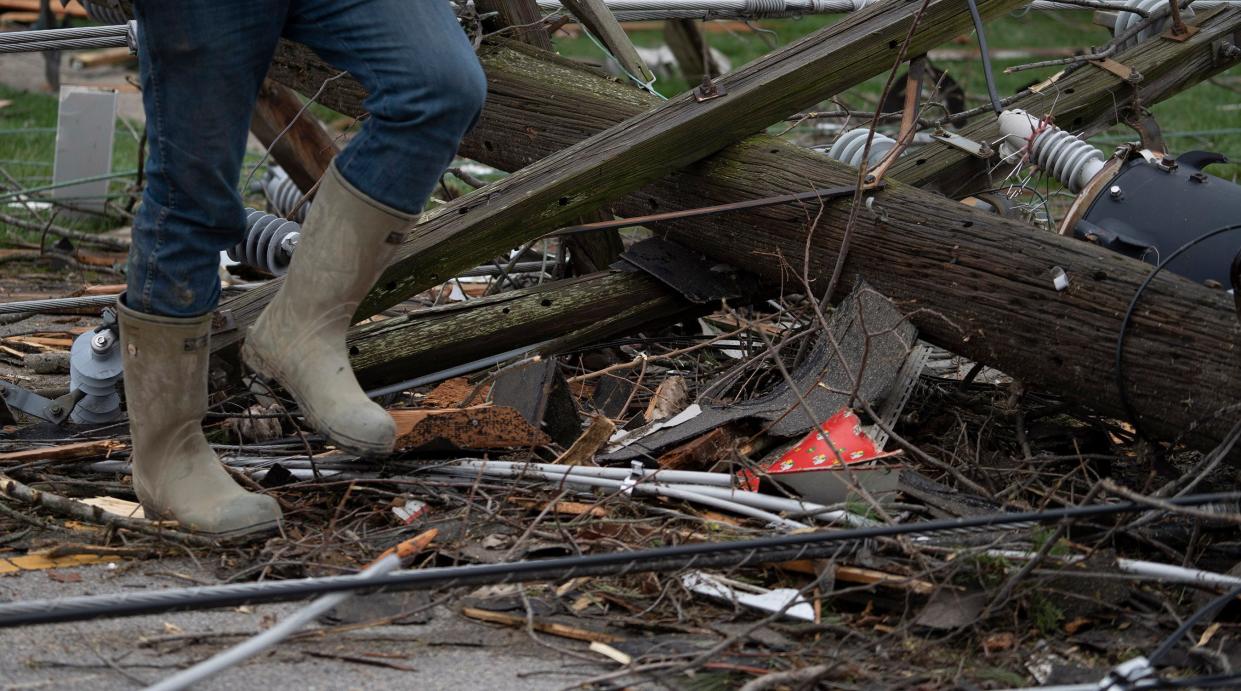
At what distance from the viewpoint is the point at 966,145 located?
3.66m

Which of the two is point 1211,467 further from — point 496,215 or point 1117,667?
point 496,215

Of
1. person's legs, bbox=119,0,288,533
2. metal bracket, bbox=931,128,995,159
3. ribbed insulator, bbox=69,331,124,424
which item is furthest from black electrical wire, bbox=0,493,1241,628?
metal bracket, bbox=931,128,995,159

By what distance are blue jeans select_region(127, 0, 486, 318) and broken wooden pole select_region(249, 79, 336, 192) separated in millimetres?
2439

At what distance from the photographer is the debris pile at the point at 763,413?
7.11ft

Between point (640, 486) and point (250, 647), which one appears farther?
point (640, 486)

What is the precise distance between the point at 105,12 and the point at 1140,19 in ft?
11.7

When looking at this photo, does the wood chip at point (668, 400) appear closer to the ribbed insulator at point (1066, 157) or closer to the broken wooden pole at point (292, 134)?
the ribbed insulator at point (1066, 157)

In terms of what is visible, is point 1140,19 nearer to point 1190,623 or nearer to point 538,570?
point 1190,623

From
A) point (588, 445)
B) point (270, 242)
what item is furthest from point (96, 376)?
point (588, 445)

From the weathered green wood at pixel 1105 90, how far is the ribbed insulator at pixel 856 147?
9cm

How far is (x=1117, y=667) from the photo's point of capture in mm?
2002

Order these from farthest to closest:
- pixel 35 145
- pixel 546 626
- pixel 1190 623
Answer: pixel 35 145 → pixel 546 626 → pixel 1190 623

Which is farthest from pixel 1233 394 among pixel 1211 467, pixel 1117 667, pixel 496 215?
pixel 496 215

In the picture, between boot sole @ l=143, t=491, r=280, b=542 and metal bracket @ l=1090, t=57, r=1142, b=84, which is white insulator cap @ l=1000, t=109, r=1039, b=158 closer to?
metal bracket @ l=1090, t=57, r=1142, b=84
